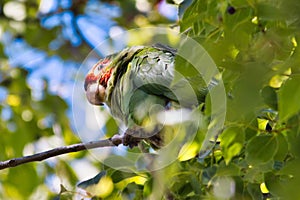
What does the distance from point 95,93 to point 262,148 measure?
81cm

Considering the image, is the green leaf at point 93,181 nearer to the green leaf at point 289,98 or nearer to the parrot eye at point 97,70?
the parrot eye at point 97,70

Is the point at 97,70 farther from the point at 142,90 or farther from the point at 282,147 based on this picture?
the point at 282,147

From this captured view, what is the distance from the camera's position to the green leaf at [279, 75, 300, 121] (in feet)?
2.87

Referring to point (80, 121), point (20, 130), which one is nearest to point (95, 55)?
point (20, 130)

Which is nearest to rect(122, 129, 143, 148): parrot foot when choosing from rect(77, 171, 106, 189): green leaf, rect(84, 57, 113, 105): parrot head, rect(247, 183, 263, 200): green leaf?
rect(77, 171, 106, 189): green leaf

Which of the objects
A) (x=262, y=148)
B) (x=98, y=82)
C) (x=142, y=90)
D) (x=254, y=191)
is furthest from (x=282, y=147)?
(x=98, y=82)

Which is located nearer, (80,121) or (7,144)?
(80,121)

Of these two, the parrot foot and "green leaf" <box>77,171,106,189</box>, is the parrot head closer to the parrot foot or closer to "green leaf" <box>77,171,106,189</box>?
the parrot foot

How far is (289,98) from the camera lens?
2.91ft

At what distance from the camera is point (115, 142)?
1480mm

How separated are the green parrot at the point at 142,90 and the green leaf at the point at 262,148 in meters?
0.32

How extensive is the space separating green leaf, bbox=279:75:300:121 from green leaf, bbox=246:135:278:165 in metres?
0.15

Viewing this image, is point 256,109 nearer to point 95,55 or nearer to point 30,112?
point 95,55

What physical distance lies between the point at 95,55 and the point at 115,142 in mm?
1078
